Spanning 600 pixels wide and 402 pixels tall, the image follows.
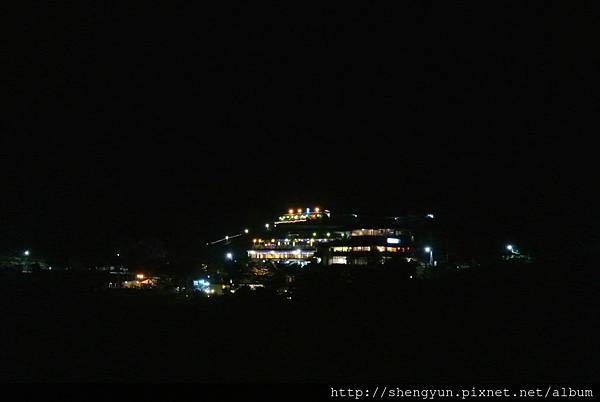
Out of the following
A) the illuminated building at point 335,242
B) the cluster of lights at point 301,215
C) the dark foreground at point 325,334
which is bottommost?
the dark foreground at point 325,334

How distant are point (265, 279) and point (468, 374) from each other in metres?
12.2

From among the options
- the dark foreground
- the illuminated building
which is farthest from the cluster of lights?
the dark foreground

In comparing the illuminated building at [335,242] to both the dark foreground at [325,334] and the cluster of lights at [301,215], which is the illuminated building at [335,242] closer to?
the cluster of lights at [301,215]

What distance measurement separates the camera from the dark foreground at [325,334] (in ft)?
37.7

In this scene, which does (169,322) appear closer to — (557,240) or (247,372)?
(247,372)

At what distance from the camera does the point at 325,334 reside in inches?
562

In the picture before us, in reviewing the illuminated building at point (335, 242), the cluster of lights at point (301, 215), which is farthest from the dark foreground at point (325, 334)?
the cluster of lights at point (301, 215)

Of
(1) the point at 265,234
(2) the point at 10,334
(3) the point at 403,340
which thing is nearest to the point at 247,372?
(3) the point at 403,340

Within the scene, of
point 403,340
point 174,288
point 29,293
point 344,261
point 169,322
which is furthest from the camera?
point 344,261

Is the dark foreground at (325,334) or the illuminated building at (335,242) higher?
the illuminated building at (335,242)

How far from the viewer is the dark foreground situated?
37.7ft

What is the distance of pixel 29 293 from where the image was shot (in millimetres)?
21516

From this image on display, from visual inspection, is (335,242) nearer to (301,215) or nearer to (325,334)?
(301,215)

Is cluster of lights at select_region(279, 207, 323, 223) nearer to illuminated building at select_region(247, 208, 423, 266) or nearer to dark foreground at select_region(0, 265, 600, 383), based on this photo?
illuminated building at select_region(247, 208, 423, 266)
